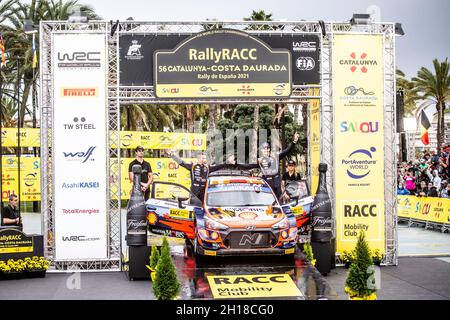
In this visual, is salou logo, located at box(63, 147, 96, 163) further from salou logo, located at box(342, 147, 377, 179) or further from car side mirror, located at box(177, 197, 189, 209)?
salou logo, located at box(342, 147, 377, 179)

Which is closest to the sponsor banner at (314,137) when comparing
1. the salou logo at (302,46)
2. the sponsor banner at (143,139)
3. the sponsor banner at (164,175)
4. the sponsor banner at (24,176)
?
the salou logo at (302,46)

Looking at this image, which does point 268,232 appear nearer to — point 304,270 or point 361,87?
point 304,270

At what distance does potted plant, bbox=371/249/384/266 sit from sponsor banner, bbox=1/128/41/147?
60.6 feet

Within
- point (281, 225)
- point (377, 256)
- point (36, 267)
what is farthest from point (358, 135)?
point (36, 267)

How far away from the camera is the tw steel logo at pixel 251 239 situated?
11.1m

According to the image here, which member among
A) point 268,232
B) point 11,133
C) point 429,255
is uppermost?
point 11,133

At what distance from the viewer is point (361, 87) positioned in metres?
14.2

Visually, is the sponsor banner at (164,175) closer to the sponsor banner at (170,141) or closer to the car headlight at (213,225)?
the sponsor banner at (170,141)

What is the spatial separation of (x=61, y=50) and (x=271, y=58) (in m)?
4.76

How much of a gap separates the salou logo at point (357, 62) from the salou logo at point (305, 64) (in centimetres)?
66

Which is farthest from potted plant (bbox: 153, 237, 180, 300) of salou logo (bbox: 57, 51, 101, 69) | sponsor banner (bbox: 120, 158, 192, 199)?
sponsor banner (bbox: 120, 158, 192, 199)
